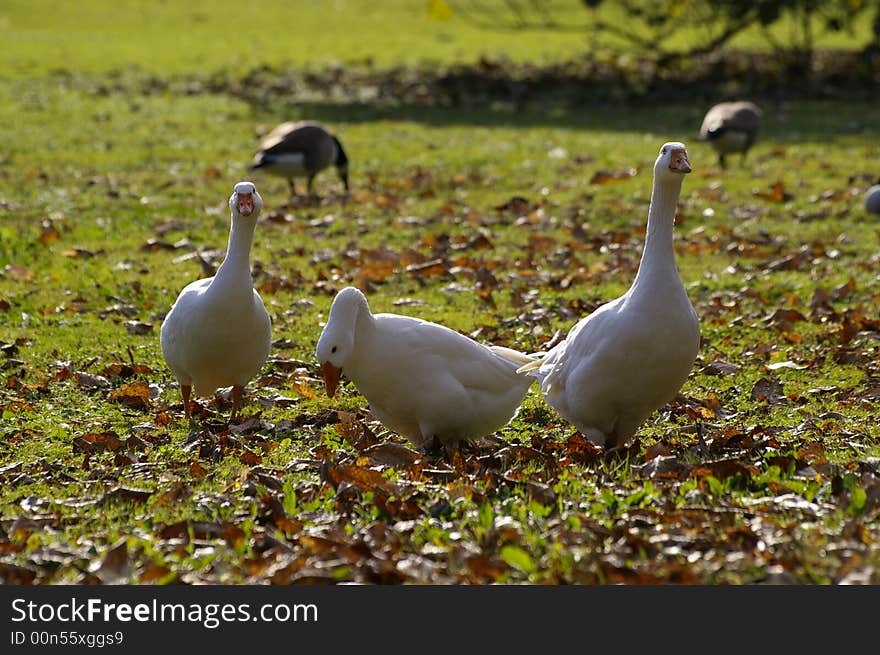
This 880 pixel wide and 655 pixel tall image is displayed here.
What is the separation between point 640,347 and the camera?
20.1 ft

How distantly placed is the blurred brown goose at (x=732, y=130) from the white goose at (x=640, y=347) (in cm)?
1146

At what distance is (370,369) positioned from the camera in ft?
21.5

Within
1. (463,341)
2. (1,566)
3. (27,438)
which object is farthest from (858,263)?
(1,566)

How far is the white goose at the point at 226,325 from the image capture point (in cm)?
727

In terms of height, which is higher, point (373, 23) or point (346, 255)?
point (373, 23)

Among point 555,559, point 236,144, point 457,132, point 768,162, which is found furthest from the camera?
point 457,132

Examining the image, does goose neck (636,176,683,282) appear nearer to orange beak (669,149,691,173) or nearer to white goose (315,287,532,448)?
orange beak (669,149,691,173)

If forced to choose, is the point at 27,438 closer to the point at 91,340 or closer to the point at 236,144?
the point at 91,340

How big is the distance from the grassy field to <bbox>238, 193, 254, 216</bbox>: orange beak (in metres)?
1.32

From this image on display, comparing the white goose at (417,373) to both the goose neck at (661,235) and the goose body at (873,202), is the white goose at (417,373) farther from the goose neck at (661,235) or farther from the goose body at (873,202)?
the goose body at (873,202)

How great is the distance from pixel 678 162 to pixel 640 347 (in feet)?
3.29

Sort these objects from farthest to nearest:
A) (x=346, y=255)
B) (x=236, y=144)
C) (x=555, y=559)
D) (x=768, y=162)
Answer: (x=236, y=144) → (x=768, y=162) → (x=346, y=255) → (x=555, y=559)

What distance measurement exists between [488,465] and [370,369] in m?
0.83

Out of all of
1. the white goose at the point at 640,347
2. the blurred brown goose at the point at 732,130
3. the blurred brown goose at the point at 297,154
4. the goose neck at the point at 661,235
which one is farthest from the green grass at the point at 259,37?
the white goose at the point at 640,347
